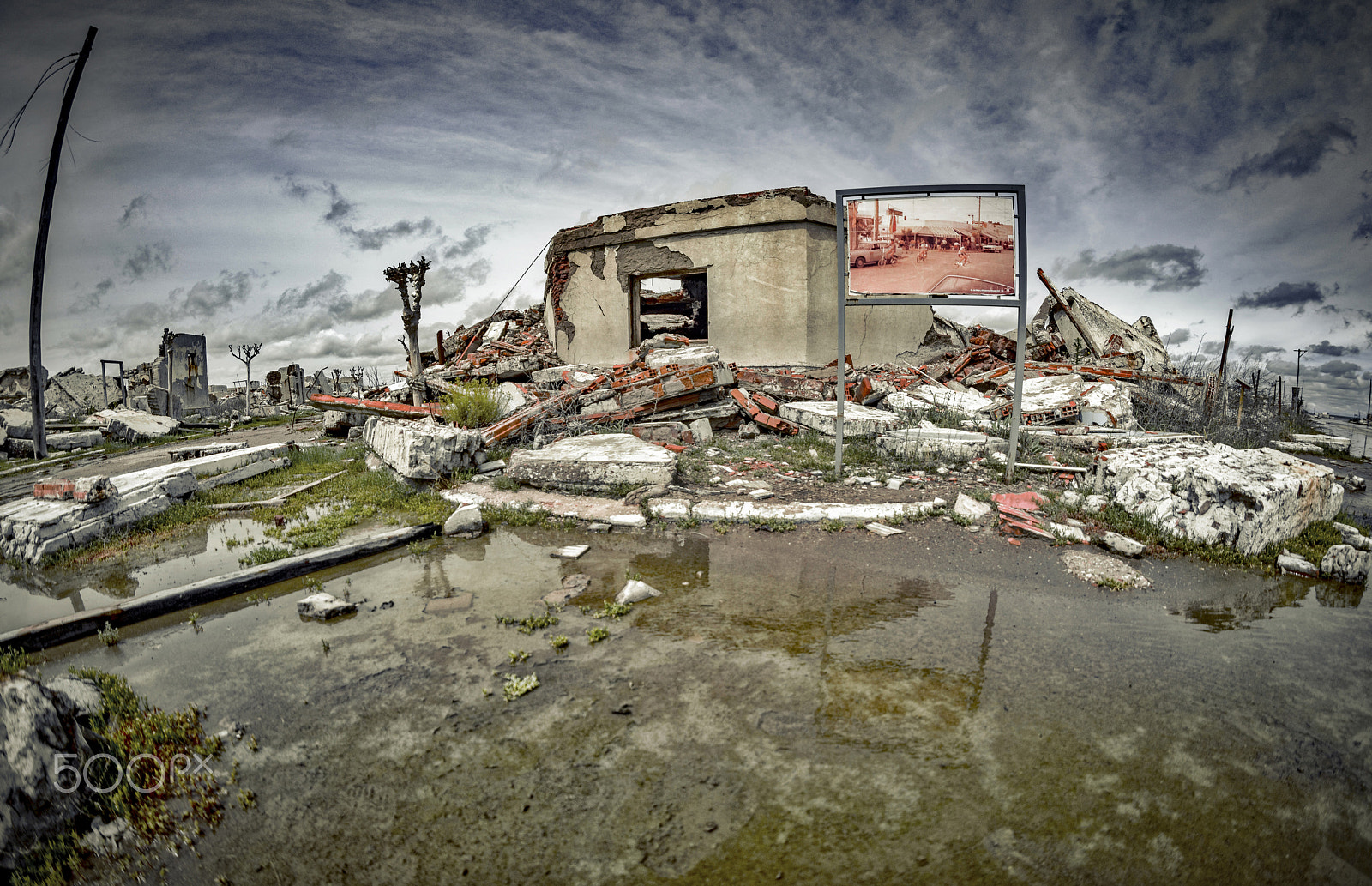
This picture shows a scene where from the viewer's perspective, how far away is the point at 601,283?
1274cm

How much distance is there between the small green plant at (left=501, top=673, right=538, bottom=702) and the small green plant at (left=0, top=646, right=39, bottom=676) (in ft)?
8.84

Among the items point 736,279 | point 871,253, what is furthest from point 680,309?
point 871,253

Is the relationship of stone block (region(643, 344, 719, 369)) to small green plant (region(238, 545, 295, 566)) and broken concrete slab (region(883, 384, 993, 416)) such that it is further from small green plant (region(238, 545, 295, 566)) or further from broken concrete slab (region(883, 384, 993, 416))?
small green plant (region(238, 545, 295, 566))

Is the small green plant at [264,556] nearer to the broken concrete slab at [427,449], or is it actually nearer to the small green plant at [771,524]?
the broken concrete slab at [427,449]

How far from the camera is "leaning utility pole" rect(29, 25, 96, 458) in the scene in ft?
35.6

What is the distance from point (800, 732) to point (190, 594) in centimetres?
407

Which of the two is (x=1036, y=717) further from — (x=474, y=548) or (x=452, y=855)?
(x=474, y=548)

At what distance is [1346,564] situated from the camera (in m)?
3.77

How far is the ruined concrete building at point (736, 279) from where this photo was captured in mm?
10938

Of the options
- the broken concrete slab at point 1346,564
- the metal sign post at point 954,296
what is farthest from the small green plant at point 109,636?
the broken concrete slab at point 1346,564

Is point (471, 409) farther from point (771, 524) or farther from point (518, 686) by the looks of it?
point (518, 686)

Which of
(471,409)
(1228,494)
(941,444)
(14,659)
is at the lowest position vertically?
(14,659)

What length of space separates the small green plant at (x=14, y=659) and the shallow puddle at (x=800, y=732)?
0.41ft

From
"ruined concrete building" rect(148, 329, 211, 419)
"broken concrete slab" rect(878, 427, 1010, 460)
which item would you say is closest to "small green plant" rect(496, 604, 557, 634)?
"broken concrete slab" rect(878, 427, 1010, 460)
